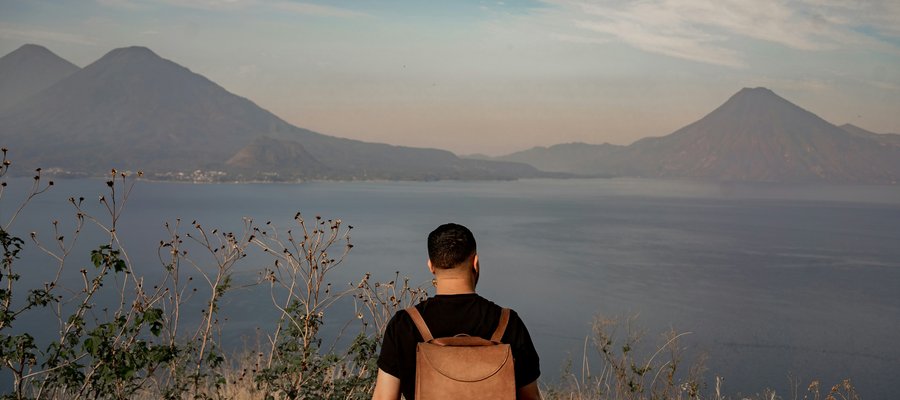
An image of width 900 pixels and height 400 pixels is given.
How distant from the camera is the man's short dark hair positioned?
2697mm

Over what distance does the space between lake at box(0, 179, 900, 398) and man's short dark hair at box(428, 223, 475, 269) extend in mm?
3615

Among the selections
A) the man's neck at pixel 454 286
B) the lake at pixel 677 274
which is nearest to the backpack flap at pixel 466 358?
the man's neck at pixel 454 286

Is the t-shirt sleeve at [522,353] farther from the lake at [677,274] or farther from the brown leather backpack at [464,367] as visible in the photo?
the lake at [677,274]

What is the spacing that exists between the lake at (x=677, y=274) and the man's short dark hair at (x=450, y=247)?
361cm

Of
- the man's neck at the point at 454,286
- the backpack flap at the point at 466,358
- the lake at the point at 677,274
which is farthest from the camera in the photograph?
the lake at the point at 677,274

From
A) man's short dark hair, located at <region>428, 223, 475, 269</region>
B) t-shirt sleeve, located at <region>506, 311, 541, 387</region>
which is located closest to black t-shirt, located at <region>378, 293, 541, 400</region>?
Answer: t-shirt sleeve, located at <region>506, 311, 541, 387</region>

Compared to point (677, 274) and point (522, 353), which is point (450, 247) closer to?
Result: point (522, 353)

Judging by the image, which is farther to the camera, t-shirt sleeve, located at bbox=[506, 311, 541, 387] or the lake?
the lake

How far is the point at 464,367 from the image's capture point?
104 inches

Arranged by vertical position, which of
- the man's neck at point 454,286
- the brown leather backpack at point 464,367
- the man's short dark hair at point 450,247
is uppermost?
the man's short dark hair at point 450,247

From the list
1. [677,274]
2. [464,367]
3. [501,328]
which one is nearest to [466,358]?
[464,367]

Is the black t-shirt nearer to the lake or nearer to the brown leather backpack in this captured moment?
the brown leather backpack

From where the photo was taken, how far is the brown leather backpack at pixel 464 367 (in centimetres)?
261

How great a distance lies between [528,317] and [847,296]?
17742 millimetres
